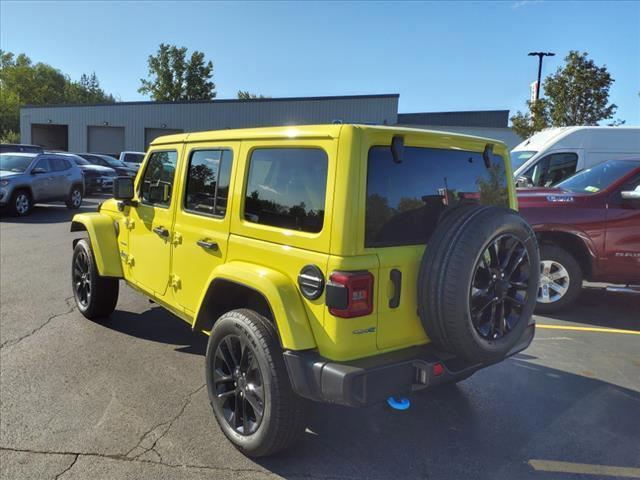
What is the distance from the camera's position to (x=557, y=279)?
5949mm

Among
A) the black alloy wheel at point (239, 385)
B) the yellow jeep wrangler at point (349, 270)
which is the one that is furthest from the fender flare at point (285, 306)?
the black alloy wheel at point (239, 385)

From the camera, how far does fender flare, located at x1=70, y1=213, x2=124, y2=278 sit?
4777 millimetres

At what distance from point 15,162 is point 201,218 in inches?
520

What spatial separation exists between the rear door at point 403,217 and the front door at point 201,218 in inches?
41.1

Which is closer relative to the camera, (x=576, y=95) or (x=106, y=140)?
(x=576, y=95)

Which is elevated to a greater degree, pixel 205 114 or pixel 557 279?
pixel 205 114

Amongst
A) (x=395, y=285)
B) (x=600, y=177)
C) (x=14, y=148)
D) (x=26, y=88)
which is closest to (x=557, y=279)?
(x=600, y=177)

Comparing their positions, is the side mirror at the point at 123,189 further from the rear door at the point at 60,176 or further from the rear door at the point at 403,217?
the rear door at the point at 60,176

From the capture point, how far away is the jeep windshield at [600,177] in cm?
A: 604

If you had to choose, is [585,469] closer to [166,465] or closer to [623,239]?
[166,465]

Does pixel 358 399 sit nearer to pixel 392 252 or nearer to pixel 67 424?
pixel 392 252

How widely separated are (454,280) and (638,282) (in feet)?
14.8

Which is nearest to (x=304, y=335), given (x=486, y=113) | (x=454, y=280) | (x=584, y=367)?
(x=454, y=280)

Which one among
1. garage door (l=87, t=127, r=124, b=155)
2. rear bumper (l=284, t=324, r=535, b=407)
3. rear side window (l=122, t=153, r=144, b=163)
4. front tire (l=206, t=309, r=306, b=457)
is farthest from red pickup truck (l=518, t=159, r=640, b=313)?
garage door (l=87, t=127, r=124, b=155)
